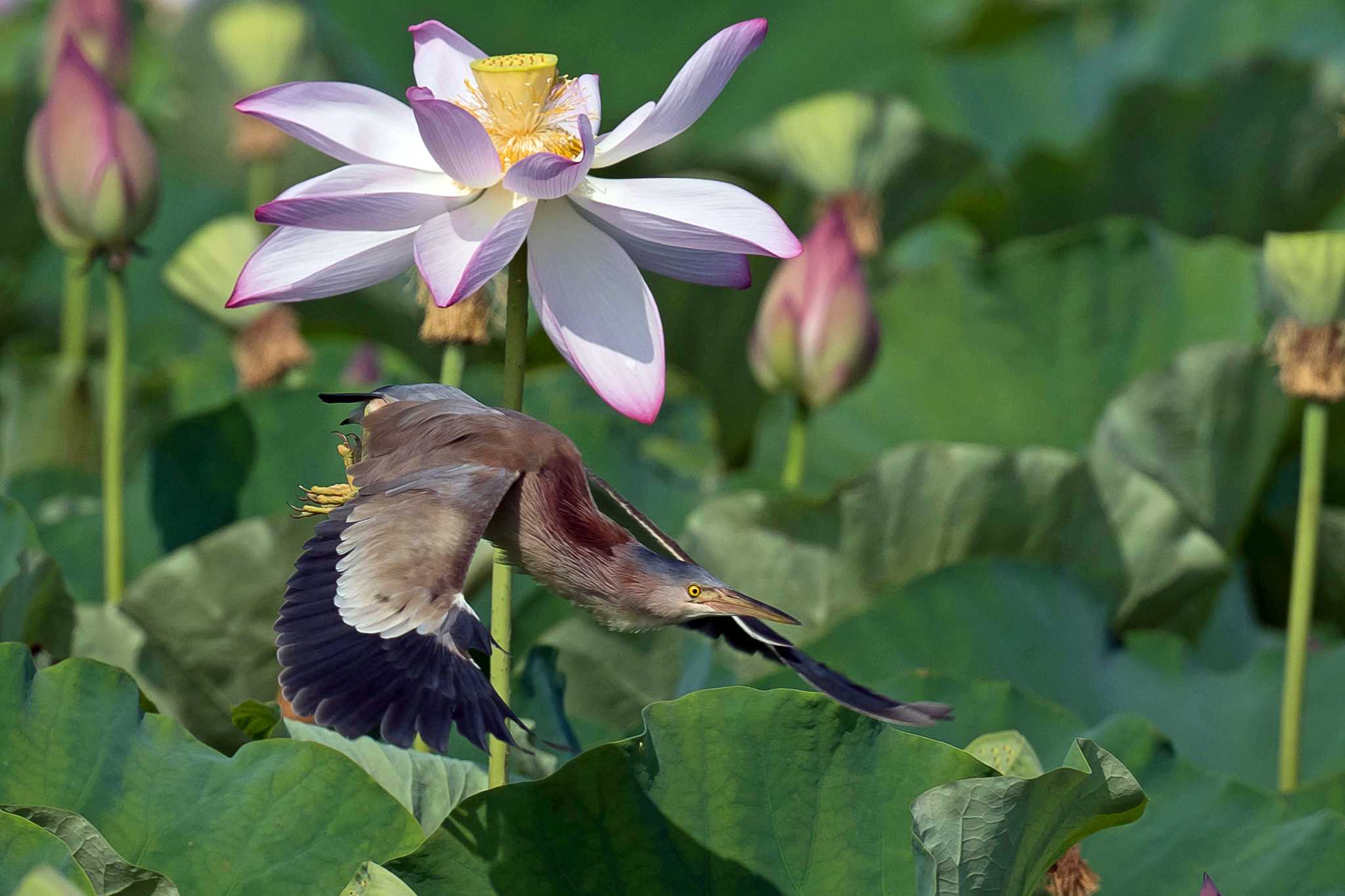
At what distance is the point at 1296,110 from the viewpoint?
213 cm

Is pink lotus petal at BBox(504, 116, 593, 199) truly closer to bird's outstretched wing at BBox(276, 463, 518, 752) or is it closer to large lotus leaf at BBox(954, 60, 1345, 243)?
bird's outstretched wing at BBox(276, 463, 518, 752)

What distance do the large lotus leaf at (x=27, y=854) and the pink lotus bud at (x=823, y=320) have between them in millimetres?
799

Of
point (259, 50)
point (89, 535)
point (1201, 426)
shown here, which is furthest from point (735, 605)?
point (259, 50)

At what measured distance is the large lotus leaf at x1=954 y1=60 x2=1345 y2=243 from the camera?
214 cm

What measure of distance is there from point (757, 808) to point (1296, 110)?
5.39 feet

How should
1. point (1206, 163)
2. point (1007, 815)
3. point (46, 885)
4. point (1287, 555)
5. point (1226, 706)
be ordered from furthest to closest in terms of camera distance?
point (1206, 163) → point (1287, 555) → point (1226, 706) → point (1007, 815) → point (46, 885)

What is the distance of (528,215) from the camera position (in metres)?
0.65

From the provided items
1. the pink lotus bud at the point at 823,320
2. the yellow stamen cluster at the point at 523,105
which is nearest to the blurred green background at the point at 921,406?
the pink lotus bud at the point at 823,320

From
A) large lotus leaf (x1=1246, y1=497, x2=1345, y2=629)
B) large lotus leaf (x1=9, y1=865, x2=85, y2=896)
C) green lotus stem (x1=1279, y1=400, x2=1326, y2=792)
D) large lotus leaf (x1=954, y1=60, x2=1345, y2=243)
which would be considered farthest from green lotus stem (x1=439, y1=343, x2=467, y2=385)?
large lotus leaf (x1=954, y1=60, x2=1345, y2=243)

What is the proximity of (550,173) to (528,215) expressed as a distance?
20 millimetres

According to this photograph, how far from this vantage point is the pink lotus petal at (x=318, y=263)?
659 millimetres

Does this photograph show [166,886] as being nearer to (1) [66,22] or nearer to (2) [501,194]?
(2) [501,194]

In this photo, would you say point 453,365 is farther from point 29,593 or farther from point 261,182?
point 261,182

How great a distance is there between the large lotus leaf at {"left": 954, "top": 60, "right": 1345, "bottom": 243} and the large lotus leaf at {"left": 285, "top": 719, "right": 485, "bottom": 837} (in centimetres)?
150
